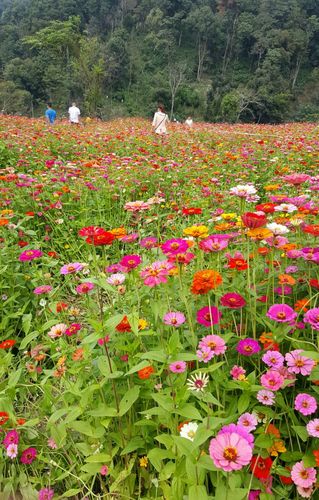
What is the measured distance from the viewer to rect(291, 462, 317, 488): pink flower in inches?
37.4

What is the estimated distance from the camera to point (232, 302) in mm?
1182

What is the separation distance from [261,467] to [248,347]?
1.05 ft

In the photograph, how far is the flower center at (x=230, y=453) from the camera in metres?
0.71

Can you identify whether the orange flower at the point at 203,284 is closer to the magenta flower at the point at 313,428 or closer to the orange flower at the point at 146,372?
the orange flower at the point at 146,372

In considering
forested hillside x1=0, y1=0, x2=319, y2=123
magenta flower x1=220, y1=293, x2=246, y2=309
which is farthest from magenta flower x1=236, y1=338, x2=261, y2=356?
forested hillside x1=0, y1=0, x2=319, y2=123

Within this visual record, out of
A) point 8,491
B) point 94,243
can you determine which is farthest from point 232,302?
point 8,491

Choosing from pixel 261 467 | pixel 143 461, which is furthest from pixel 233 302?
pixel 143 461

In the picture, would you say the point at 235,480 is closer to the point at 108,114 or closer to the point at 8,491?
the point at 8,491

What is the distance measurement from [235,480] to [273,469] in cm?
20

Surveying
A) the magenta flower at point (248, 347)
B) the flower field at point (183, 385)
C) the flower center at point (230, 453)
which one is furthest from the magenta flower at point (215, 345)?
the flower center at point (230, 453)

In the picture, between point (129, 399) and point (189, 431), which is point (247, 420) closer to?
point (189, 431)

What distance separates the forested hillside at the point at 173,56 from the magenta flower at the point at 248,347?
24.8 m

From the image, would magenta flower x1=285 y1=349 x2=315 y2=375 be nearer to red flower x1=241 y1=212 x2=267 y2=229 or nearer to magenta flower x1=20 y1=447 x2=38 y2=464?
red flower x1=241 y1=212 x2=267 y2=229

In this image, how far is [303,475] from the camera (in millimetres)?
976
